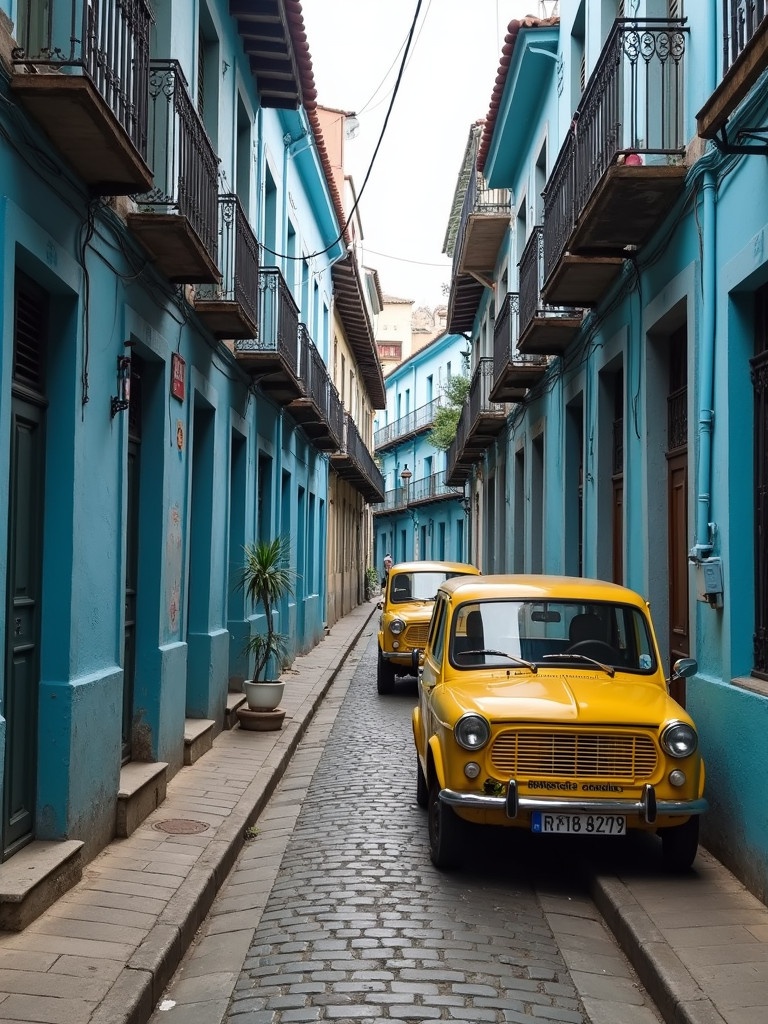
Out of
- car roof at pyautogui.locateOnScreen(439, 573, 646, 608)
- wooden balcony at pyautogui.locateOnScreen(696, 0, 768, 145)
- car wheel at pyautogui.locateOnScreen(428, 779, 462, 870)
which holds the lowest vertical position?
car wheel at pyautogui.locateOnScreen(428, 779, 462, 870)

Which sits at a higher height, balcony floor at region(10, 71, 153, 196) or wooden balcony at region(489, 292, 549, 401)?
wooden balcony at region(489, 292, 549, 401)

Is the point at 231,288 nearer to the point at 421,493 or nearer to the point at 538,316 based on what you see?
the point at 538,316

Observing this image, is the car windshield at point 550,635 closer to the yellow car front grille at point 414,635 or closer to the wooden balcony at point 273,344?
the wooden balcony at point 273,344

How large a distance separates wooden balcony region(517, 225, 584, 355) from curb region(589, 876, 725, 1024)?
293 inches

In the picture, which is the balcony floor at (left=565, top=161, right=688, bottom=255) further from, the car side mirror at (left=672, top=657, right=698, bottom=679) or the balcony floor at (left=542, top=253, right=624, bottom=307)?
the car side mirror at (left=672, top=657, right=698, bottom=679)

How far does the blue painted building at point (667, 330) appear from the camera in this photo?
21.7 feet

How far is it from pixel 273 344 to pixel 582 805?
7.78 m

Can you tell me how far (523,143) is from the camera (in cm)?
1708

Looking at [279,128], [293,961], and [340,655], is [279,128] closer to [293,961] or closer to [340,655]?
[340,655]

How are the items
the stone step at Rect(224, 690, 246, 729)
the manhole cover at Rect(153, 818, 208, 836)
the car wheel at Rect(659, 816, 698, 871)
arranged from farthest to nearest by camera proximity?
the stone step at Rect(224, 690, 246, 729) < the manhole cover at Rect(153, 818, 208, 836) < the car wheel at Rect(659, 816, 698, 871)

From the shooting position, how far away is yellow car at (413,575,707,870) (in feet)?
20.2

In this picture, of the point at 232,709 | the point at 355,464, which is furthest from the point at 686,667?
the point at 355,464

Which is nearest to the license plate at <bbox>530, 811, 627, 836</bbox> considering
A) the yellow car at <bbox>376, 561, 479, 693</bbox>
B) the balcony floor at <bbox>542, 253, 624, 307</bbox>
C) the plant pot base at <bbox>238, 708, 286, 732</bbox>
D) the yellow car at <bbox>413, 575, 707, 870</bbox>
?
the yellow car at <bbox>413, 575, 707, 870</bbox>

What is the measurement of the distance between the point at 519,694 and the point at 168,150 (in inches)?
183
